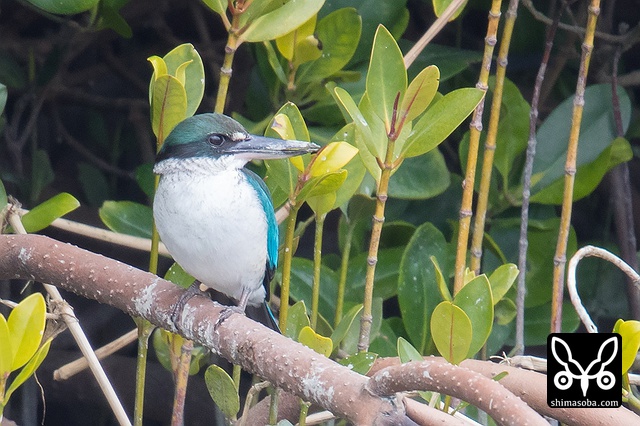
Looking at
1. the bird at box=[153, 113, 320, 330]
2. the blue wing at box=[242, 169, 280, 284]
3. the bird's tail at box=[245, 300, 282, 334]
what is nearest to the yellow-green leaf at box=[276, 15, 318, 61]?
the bird at box=[153, 113, 320, 330]

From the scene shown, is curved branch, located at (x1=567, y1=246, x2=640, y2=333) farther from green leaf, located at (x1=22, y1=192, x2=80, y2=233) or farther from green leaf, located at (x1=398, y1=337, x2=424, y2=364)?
green leaf, located at (x1=22, y1=192, x2=80, y2=233)

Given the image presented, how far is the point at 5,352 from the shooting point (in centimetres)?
131

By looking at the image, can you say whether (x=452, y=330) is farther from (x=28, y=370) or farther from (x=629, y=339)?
(x=28, y=370)

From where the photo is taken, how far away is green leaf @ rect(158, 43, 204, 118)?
180 centimetres

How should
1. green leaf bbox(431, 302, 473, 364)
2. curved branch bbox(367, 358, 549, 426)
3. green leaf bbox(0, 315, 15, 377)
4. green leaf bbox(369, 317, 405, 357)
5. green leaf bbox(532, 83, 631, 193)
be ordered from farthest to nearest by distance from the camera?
green leaf bbox(532, 83, 631, 193) → green leaf bbox(369, 317, 405, 357) → green leaf bbox(431, 302, 473, 364) → green leaf bbox(0, 315, 15, 377) → curved branch bbox(367, 358, 549, 426)

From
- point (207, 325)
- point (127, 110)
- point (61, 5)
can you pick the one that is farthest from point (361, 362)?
point (127, 110)

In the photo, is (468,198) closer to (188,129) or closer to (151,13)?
(188,129)

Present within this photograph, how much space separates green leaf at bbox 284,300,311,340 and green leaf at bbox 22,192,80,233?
50 cm

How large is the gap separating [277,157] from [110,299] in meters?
0.45

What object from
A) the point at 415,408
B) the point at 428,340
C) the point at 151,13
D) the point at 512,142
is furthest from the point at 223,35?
the point at 415,408

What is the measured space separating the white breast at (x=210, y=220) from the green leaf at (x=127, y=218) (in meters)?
0.26

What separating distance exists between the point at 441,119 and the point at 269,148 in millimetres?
368

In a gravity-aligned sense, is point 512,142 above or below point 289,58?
below

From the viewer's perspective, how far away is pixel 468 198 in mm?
1728
